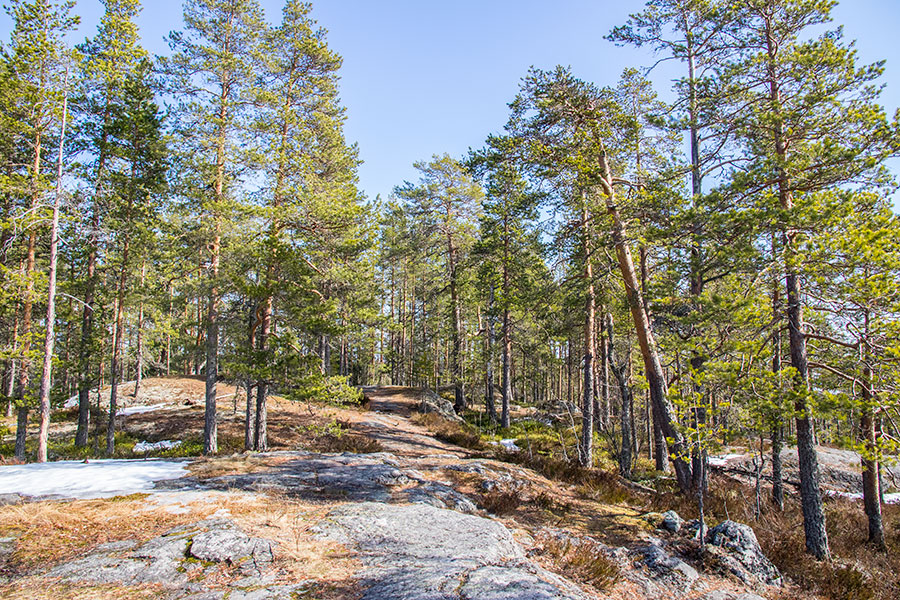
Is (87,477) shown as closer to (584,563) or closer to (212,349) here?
(212,349)

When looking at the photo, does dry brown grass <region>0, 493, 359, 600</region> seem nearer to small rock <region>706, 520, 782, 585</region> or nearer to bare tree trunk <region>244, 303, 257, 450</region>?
small rock <region>706, 520, 782, 585</region>

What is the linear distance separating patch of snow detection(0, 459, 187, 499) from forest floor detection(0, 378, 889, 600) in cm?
11

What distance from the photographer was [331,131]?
15.4 m

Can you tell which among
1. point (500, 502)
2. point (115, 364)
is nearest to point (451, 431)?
point (500, 502)

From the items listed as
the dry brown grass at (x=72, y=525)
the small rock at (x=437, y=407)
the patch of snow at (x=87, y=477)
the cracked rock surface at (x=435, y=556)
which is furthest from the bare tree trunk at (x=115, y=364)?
the small rock at (x=437, y=407)

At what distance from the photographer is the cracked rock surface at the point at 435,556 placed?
418cm

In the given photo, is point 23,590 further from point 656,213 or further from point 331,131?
point 331,131

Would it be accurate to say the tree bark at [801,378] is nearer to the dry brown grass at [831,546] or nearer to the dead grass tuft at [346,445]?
the dry brown grass at [831,546]

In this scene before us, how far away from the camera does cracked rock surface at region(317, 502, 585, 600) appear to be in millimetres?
4180

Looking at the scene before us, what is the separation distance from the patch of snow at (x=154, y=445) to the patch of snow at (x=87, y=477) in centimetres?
579

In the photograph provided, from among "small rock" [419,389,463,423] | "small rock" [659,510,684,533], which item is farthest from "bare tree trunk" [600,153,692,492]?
"small rock" [419,389,463,423]

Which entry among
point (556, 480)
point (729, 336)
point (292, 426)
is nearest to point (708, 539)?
point (729, 336)

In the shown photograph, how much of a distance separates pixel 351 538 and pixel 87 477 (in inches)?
254

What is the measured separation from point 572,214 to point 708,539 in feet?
29.6
